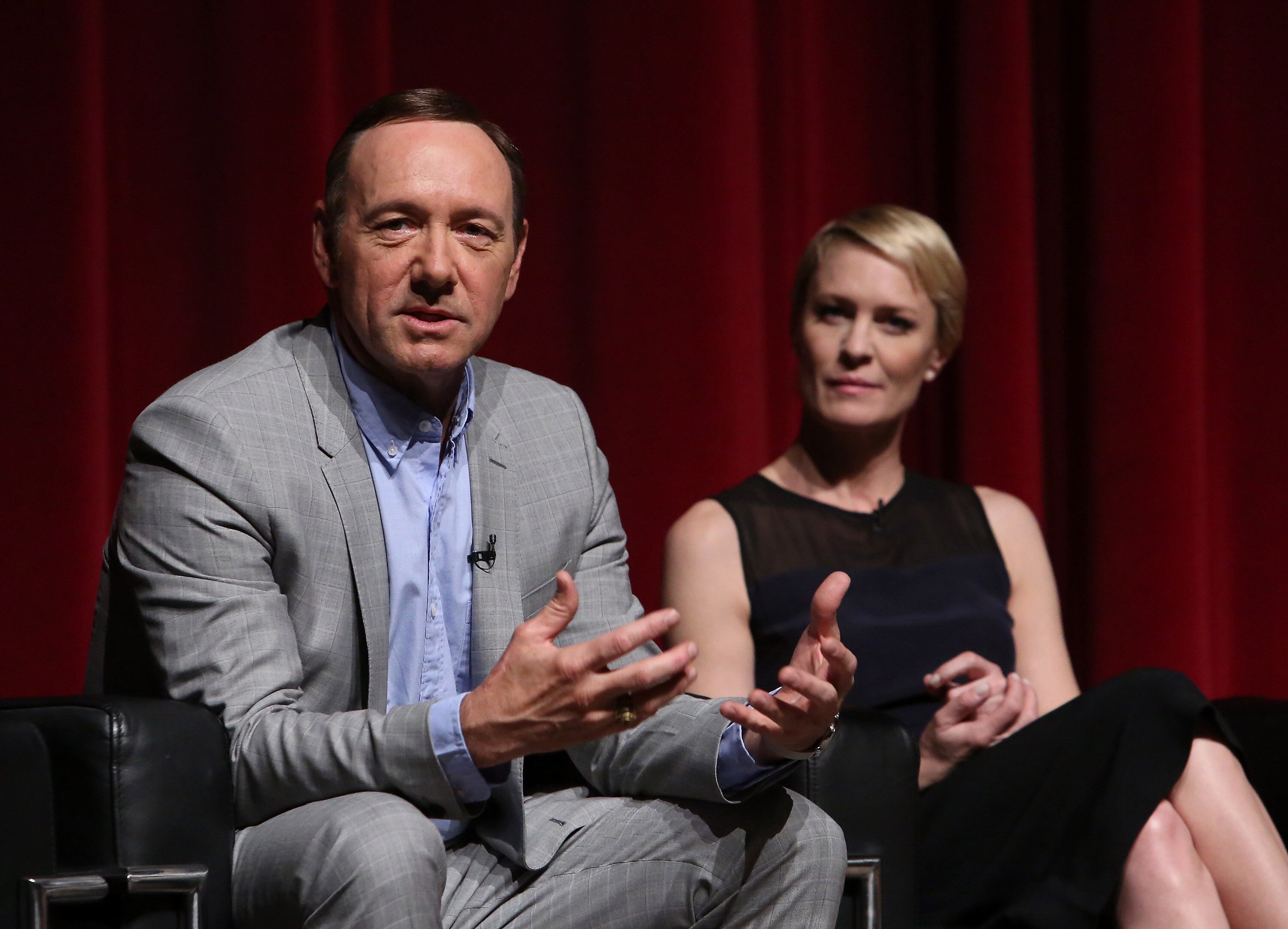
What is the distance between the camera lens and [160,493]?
1.36 meters

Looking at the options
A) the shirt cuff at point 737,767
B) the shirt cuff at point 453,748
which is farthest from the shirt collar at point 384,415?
the shirt cuff at point 737,767

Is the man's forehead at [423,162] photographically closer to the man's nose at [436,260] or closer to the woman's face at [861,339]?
the man's nose at [436,260]

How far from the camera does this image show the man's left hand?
1.30 m

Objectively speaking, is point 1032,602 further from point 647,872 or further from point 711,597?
point 647,872

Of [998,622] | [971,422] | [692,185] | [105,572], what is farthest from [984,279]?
[105,572]

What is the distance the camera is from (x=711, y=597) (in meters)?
2.00

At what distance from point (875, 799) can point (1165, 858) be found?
1.25 feet

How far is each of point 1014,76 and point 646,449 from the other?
3.20 feet

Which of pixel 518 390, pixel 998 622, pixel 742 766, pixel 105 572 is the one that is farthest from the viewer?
pixel 998 622

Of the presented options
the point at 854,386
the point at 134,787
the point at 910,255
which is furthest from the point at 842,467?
the point at 134,787

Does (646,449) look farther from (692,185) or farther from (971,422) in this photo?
(971,422)

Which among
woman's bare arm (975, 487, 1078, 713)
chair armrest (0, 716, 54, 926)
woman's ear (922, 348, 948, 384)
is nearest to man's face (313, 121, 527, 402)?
chair armrest (0, 716, 54, 926)

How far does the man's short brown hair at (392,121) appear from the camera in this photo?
5.12 feet

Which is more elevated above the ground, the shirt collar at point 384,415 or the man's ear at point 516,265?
the man's ear at point 516,265
